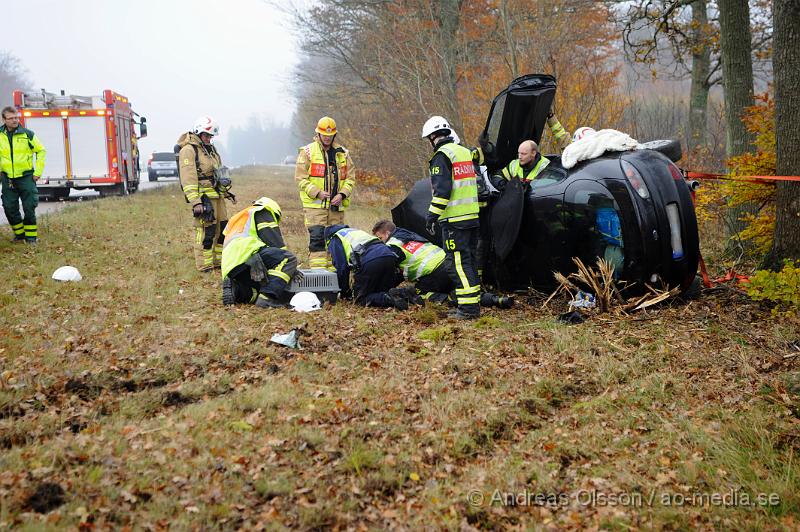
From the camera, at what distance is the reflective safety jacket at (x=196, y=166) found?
364 inches

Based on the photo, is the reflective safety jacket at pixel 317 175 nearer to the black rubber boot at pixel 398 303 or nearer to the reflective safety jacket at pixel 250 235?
the reflective safety jacket at pixel 250 235


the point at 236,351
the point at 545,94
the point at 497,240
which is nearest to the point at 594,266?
the point at 497,240

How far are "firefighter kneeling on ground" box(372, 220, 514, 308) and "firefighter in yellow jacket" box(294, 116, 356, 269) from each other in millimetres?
1306

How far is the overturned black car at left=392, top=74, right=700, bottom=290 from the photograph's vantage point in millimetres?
6184

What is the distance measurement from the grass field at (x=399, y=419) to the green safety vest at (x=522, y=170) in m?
1.34

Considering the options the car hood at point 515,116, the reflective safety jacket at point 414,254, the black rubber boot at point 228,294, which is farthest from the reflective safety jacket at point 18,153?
the car hood at point 515,116

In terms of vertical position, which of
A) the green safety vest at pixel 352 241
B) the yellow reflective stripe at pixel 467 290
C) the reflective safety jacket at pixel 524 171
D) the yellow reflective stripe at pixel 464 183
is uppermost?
the reflective safety jacket at pixel 524 171

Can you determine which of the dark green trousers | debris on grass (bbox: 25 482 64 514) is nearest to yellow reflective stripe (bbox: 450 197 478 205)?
debris on grass (bbox: 25 482 64 514)

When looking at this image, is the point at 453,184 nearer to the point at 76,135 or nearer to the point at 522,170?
the point at 522,170

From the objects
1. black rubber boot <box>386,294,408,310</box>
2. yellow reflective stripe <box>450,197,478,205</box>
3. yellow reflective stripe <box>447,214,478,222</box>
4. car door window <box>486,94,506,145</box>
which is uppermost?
car door window <box>486,94,506,145</box>

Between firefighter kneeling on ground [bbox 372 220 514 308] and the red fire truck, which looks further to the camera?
the red fire truck

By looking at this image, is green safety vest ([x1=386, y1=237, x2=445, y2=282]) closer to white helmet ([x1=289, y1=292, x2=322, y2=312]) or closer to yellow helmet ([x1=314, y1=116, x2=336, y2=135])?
white helmet ([x1=289, y1=292, x2=322, y2=312])

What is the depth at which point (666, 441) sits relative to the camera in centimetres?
395

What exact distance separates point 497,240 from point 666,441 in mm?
3471
